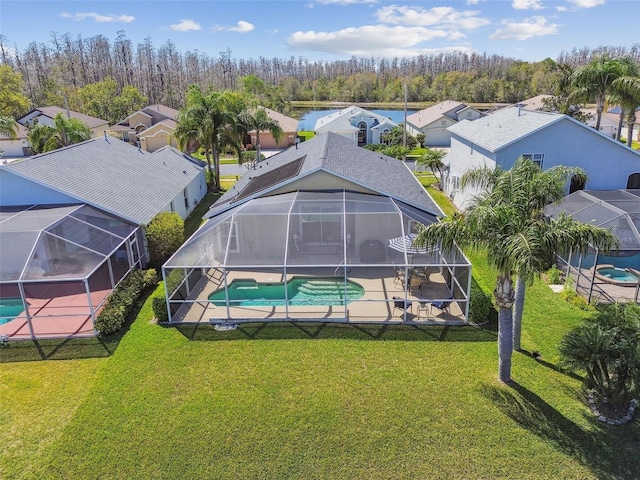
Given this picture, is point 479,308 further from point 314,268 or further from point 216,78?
point 216,78

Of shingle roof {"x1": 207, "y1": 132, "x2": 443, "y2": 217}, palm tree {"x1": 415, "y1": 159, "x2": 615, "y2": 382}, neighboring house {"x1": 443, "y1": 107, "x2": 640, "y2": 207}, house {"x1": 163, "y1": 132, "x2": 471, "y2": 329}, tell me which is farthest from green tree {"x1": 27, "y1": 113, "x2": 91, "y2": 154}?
palm tree {"x1": 415, "y1": 159, "x2": 615, "y2": 382}

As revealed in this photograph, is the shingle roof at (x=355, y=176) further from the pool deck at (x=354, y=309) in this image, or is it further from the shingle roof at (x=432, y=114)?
the shingle roof at (x=432, y=114)

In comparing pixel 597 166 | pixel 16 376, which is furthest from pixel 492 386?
pixel 597 166

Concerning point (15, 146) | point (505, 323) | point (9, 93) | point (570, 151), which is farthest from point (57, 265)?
point (9, 93)

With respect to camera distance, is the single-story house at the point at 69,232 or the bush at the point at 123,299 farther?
the single-story house at the point at 69,232

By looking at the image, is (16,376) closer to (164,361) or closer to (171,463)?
(164,361)

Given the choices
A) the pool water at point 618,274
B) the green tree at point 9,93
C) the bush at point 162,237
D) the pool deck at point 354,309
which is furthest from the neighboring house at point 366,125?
the pool deck at point 354,309
